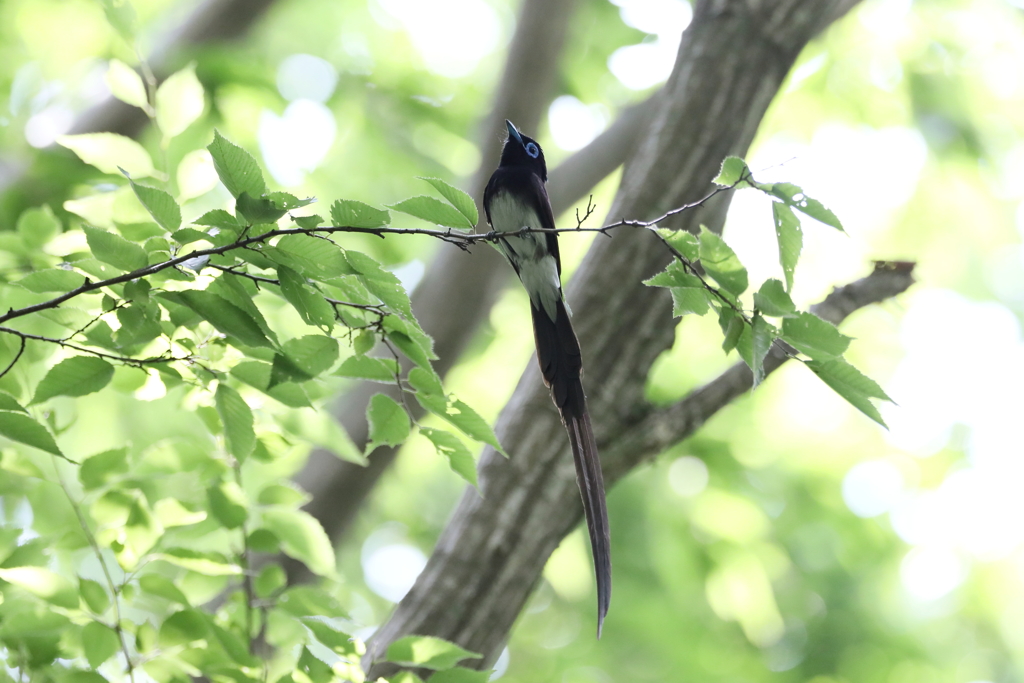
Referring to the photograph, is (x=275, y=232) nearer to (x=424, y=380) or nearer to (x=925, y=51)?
(x=424, y=380)

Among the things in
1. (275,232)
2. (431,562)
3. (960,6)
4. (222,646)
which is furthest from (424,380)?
(960,6)

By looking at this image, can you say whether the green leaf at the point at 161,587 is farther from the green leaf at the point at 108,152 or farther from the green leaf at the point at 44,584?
the green leaf at the point at 108,152

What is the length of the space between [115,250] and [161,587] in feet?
3.15

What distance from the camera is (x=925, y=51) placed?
18.0 feet

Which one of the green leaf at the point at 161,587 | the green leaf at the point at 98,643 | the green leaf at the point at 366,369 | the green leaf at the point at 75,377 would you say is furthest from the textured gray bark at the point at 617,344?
the green leaf at the point at 75,377

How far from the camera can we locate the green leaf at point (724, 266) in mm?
1443

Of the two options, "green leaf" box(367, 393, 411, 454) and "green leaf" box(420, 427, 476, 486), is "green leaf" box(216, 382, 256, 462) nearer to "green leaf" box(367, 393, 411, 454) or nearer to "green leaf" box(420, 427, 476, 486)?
"green leaf" box(367, 393, 411, 454)

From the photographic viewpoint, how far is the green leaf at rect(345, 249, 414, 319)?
136cm

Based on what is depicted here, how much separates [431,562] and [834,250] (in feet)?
15.7

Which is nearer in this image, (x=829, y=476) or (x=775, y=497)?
(x=775, y=497)

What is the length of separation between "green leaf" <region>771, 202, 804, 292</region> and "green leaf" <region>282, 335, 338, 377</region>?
3.25ft

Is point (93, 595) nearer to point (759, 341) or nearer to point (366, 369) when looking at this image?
point (366, 369)

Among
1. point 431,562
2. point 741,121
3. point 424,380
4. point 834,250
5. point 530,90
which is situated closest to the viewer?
point 424,380

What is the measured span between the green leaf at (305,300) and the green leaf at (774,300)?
0.85 m
